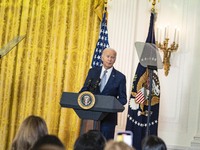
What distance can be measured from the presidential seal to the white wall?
253 cm

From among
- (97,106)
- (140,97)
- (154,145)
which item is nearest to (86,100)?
(97,106)

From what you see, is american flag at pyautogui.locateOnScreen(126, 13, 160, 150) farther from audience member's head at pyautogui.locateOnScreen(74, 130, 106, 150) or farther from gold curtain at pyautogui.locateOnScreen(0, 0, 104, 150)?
audience member's head at pyautogui.locateOnScreen(74, 130, 106, 150)

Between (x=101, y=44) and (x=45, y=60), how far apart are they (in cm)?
124

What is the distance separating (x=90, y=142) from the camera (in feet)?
9.27

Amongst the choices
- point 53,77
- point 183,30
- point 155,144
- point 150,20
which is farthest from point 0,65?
point 155,144

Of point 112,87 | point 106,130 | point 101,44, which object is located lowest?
point 106,130

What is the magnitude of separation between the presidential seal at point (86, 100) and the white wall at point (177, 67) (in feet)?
8.29

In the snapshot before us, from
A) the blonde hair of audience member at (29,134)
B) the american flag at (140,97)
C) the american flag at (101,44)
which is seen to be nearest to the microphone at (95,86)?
the american flag at (140,97)

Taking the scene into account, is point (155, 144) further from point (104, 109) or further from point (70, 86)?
point (70, 86)

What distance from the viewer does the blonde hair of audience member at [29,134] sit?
3.11m

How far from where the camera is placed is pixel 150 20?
6734 millimetres

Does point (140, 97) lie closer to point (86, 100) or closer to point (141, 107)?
Answer: point (141, 107)

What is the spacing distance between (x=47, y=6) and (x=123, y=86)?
3.11 m

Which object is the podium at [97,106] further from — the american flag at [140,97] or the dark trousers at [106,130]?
the american flag at [140,97]
